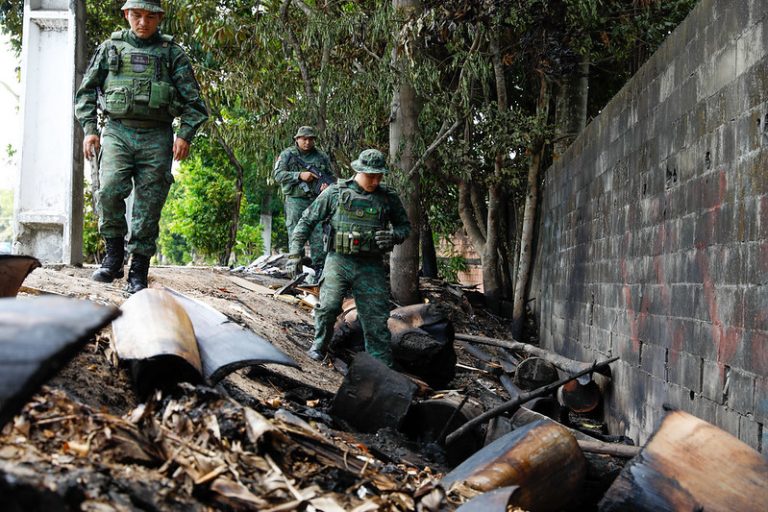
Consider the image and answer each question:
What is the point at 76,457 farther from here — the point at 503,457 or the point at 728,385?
the point at 728,385

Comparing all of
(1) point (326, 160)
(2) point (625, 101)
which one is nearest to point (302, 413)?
(2) point (625, 101)

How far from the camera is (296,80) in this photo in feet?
43.1

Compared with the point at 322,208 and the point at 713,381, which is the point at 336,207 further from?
the point at 713,381

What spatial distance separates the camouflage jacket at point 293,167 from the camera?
10625 millimetres

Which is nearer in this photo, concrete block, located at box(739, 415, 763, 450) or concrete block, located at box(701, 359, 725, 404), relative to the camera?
concrete block, located at box(739, 415, 763, 450)

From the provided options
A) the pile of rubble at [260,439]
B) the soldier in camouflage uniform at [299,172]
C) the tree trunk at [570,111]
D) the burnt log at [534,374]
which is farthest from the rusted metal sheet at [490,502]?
the tree trunk at [570,111]

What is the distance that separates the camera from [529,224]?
43.8 feet

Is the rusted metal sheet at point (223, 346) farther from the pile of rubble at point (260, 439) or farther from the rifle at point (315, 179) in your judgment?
the rifle at point (315, 179)

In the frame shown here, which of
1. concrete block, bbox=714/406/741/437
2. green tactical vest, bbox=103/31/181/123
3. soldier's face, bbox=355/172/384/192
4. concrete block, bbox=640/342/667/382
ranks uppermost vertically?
green tactical vest, bbox=103/31/181/123

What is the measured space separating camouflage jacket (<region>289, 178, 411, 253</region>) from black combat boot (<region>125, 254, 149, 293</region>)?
1.45m

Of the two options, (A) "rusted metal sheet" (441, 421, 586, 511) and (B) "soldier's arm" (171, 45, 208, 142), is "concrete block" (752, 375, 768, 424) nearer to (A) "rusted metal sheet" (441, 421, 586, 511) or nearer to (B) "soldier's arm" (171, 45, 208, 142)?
(A) "rusted metal sheet" (441, 421, 586, 511)

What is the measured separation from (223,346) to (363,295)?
292cm

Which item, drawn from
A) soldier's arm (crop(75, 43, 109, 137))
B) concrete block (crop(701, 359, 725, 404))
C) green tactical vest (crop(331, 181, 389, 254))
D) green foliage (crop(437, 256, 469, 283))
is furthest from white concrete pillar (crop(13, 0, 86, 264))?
green foliage (crop(437, 256, 469, 283))

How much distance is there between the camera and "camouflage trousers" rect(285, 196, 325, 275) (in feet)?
33.3
